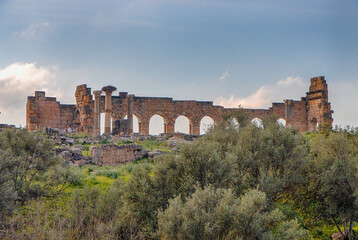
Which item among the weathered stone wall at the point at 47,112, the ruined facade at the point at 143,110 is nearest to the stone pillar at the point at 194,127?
the ruined facade at the point at 143,110

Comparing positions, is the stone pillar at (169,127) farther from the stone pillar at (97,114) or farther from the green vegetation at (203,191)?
the green vegetation at (203,191)

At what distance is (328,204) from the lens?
12734 millimetres

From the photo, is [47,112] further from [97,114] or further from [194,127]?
[194,127]

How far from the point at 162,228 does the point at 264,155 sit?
15.0 feet

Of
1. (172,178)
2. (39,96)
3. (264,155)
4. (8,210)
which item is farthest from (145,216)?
(39,96)

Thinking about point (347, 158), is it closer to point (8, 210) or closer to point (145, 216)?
point (145, 216)

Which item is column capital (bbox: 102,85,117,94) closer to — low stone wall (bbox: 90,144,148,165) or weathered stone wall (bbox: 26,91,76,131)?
weathered stone wall (bbox: 26,91,76,131)

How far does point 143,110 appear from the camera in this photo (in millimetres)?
35344

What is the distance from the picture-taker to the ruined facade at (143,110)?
30.8 m

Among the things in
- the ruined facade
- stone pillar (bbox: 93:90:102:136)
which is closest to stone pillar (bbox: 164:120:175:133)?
the ruined facade

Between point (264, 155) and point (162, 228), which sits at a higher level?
point (264, 155)

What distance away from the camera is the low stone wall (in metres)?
18.8

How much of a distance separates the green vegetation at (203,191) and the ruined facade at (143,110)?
1639 cm

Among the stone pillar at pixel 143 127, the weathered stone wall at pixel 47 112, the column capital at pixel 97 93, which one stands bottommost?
the stone pillar at pixel 143 127
